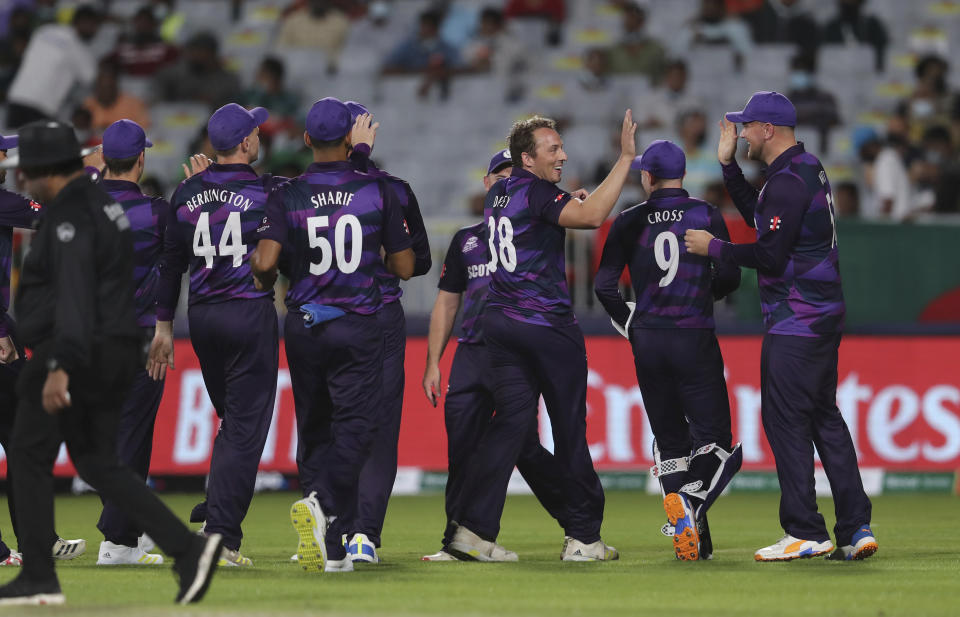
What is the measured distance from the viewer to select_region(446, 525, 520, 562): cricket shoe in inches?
377

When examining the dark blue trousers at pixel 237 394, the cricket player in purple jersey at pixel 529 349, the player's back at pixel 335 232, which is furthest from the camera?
the cricket player in purple jersey at pixel 529 349

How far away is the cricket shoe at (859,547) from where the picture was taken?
368 inches

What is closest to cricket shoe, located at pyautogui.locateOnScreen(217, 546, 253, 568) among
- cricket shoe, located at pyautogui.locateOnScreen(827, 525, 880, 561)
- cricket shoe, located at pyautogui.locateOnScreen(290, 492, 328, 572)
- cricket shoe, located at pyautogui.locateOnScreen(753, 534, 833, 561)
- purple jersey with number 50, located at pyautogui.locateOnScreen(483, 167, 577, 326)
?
cricket shoe, located at pyautogui.locateOnScreen(290, 492, 328, 572)

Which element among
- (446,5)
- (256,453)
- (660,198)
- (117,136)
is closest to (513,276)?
(660,198)

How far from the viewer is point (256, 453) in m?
9.28

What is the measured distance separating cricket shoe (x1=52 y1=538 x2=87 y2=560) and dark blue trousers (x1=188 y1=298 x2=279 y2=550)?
52.6 inches

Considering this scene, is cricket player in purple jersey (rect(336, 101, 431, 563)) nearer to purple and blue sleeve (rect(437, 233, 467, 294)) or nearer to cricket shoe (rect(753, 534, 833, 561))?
purple and blue sleeve (rect(437, 233, 467, 294))

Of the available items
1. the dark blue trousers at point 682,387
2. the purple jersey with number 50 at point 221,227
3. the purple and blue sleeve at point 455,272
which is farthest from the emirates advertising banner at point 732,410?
the purple jersey with number 50 at point 221,227

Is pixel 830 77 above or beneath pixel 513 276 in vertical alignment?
above

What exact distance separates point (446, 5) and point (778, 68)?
4.95m

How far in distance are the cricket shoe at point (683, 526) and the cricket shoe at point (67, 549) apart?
3708 mm

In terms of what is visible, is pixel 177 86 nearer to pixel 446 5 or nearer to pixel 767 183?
pixel 446 5

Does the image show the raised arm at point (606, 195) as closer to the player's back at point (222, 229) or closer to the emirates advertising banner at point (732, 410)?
the player's back at point (222, 229)

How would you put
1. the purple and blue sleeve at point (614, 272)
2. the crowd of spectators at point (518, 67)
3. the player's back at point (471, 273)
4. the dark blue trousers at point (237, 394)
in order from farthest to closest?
the crowd of spectators at point (518, 67) < the player's back at point (471, 273) < the purple and blue sleeve at point (614, 272) < the dark blue trousers at point (237, 394)
